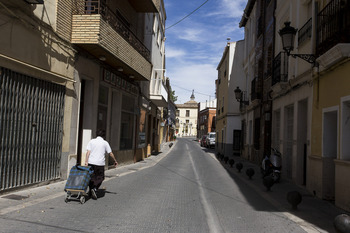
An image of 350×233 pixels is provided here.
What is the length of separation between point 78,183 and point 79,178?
0.10m

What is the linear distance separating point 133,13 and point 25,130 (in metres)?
10.6

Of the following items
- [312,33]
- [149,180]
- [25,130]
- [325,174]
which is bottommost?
[149,180]

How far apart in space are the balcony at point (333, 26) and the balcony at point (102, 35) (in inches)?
251

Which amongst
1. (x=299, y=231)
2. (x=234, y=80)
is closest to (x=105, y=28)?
(x=299, y=231)

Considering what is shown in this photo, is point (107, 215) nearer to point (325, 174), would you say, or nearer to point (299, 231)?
point (299, 231)

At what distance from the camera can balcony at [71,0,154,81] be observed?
10.1 meters

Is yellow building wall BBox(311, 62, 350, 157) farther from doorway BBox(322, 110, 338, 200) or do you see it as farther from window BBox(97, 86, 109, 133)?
window BBox(97, 86, 109, 133)

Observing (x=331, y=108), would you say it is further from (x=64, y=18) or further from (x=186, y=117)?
(x=186, y=117)

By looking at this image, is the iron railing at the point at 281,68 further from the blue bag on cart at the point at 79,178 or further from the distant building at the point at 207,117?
the distant building at the point at 207,117

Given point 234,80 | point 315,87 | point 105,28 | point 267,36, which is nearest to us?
point 315,87

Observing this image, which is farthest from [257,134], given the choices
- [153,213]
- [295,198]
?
[153,213]

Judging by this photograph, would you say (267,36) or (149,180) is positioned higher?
(267,36)

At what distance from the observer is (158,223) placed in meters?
5.59

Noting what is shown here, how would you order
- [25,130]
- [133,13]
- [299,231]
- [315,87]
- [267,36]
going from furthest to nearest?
[267,36], [133,13], [315,87], [25,130], [299,231]
